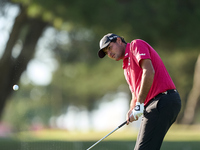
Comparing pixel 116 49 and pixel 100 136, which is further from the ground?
pixel 100 136

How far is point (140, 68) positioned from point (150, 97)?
340mm

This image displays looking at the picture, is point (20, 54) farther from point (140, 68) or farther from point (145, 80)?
point (145, 80)

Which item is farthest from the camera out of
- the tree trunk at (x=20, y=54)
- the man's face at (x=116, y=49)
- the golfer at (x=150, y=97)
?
the tree trunk at (x=20, y=54)

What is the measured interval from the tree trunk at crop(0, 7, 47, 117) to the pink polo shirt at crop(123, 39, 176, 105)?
10362mm

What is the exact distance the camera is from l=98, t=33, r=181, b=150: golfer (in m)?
4.46

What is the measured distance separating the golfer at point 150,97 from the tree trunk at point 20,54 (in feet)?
34.3

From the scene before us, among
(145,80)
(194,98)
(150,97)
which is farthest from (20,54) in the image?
(194,98)

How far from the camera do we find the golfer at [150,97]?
4461mm

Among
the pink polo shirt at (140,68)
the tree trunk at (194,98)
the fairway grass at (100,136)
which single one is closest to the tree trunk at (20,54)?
the fairway grass at (100,136)

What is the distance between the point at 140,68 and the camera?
4.70 meters

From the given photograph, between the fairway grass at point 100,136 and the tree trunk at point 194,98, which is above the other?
the tree trunk at point 194,98

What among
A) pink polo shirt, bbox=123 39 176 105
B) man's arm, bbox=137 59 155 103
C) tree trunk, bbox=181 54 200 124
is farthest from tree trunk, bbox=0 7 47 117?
tree trunk, bbox=181 54 200 124

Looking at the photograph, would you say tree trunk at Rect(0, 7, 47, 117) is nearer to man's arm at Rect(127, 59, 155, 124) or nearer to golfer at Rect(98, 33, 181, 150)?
golfer at Rect(98, 33, 181, 150)

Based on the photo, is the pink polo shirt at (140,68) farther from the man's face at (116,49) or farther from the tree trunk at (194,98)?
the tree trunk at (194,98)
